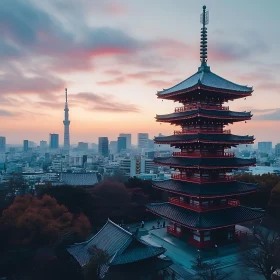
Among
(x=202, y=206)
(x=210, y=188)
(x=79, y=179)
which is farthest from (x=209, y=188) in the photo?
(x=79, y=179)

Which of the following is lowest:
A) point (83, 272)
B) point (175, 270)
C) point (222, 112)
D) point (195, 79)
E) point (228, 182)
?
point (175, 270)

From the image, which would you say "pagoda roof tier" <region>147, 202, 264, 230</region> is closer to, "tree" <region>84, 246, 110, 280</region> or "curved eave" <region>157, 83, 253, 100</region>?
"tree" <region>84, 246, 110, 280</region>

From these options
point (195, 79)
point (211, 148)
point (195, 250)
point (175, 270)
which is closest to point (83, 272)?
point (175, 270)

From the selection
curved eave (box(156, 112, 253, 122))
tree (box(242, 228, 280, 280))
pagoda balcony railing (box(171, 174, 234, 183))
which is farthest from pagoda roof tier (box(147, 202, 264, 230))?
curved eave (box(156, 112, 253, 122))

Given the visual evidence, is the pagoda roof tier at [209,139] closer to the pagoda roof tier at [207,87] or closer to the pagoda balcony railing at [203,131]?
the pagoda balcony railing at [203,131]

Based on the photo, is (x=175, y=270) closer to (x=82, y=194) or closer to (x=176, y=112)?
(x=176, y=112)

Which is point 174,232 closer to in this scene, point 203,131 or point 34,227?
point 203,131
